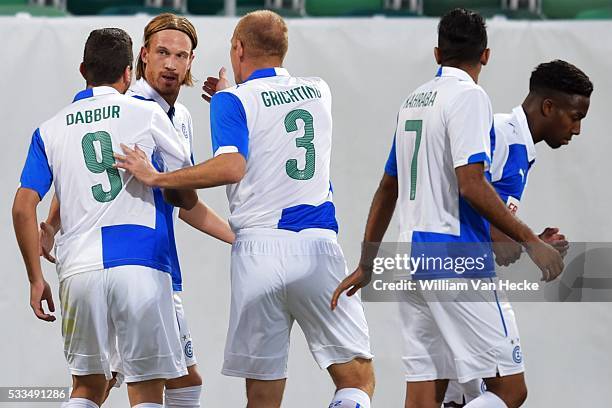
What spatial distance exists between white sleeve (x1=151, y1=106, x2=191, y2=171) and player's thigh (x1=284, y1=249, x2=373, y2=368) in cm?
56

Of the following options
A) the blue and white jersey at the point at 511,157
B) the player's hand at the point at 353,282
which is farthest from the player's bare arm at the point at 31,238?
the blue and white jersey at the point at 511,157

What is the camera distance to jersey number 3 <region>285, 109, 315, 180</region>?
4.24 meters

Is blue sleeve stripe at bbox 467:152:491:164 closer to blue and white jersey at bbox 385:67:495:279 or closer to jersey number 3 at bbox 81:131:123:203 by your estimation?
blue and white jersey at bbox 385:67:495:279

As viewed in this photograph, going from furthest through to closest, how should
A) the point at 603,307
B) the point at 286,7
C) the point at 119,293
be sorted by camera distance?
the point at 286,7 → the point at 603,307 → the point at 119,293

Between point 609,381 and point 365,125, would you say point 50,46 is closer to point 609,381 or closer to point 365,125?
point 365,125

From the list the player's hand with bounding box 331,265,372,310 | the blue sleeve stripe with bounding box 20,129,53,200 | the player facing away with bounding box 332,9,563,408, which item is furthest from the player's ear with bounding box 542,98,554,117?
the blue sleeve stripe with bounding box 20,129,53,200

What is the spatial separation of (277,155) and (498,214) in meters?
0.91

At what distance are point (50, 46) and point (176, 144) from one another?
2.01 metres

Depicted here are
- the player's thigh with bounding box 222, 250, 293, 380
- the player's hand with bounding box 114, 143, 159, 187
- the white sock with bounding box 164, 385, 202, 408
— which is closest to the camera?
the player's hand with bounding box 114, 143, 159, 187

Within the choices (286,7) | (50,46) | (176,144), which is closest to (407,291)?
(176,144)

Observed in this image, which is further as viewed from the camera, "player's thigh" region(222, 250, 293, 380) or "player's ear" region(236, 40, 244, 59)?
"player's ear" region(236, 40, 244, 59)

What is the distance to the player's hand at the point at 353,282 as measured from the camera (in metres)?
4.16

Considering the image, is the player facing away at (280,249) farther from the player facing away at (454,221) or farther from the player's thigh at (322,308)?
the player facing away at (454,221)

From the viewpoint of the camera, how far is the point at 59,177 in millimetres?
4285
